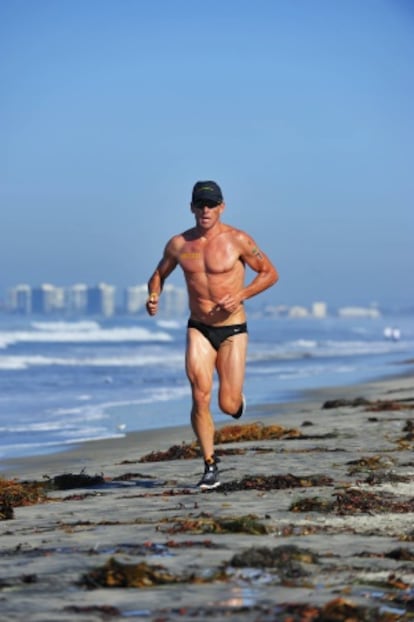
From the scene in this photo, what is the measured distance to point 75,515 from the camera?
7.94 metres

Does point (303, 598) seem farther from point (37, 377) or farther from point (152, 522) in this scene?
point (37, 377)

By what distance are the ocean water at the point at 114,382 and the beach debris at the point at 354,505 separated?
7.32m

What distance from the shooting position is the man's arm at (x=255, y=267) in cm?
914

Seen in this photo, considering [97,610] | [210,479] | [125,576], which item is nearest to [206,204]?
[210,479]

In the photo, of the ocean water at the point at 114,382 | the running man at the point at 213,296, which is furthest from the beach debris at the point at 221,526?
the ocean water at the point at 114,382

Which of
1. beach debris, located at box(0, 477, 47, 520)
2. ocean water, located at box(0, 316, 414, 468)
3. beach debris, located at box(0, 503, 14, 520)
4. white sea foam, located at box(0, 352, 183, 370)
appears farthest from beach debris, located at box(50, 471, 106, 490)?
white sea foam, located at box(0, 352, 183, 370)

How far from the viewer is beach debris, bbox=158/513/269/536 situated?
22.2ft

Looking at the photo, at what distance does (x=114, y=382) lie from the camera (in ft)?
98.8

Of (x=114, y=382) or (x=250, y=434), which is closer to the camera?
(x=250, y=434)

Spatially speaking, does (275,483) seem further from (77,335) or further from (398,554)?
(77,335)

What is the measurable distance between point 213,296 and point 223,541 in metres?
3.00

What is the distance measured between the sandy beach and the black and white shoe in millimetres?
97

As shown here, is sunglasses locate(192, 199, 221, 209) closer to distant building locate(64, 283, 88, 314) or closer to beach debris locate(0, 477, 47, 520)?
beach debris locate(0, 477, 47, 520)

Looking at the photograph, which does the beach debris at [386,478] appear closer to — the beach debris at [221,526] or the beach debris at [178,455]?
the beach debris at [221,526]
